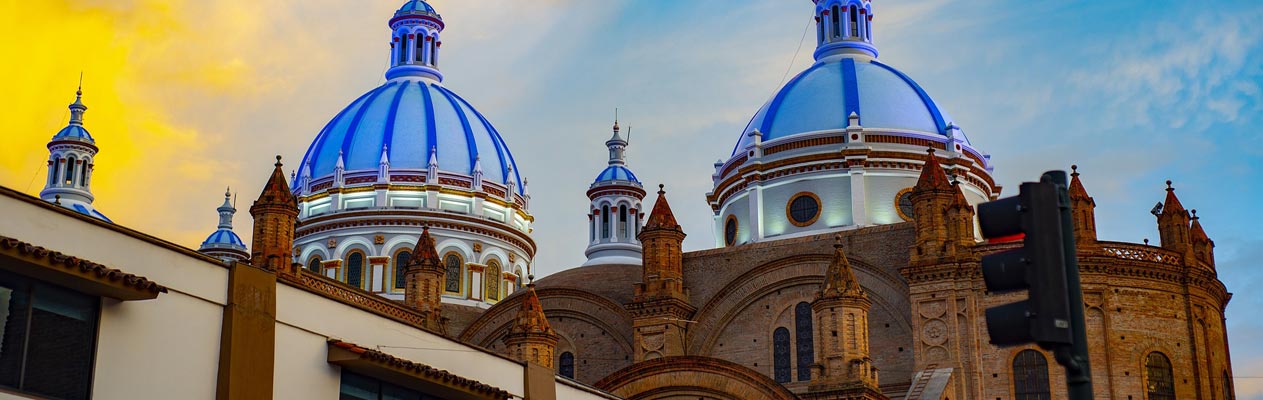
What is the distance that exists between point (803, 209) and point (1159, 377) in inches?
549

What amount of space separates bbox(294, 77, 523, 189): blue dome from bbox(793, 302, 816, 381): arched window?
929 inches

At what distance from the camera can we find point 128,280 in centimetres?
1817

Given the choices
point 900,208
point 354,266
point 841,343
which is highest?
point 354,266

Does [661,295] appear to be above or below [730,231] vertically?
below

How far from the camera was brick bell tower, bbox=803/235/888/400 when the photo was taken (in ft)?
119

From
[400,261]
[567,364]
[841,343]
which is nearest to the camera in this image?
[841,343]

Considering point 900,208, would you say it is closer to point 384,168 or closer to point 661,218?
point 661,218

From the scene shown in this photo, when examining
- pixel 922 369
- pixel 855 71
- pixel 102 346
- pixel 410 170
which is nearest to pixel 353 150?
pixel 410 170

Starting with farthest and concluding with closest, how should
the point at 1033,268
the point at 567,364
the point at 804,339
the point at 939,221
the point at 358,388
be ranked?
the point at 567,364
the point at 804,339
the point at 939,221
the point at 358,388
the point at 1033,268

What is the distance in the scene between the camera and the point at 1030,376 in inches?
1555

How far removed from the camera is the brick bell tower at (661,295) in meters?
43.7

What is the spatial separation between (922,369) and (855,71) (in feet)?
51.6

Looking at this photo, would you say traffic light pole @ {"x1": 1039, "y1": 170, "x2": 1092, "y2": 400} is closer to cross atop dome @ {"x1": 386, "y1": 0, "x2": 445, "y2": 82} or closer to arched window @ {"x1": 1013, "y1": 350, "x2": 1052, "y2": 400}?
arched window @ {"x1": 1013, "y1": 350, "x2": 1052, "y2": 400}

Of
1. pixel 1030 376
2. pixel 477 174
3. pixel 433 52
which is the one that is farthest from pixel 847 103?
pixel 433 52
